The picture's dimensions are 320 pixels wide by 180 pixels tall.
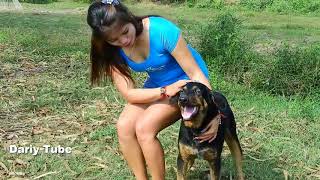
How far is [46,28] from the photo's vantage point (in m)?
12.7

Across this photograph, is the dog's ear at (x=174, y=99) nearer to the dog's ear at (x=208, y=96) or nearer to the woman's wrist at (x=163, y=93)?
the woman's wrist at (x=163, y=93)

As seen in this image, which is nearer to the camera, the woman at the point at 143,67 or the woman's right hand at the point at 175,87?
the woman at the point at 143,67

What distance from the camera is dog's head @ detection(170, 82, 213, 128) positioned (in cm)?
313

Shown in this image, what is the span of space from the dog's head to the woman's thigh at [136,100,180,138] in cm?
13

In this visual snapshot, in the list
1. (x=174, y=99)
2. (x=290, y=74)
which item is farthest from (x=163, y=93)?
(x=290, y=74)

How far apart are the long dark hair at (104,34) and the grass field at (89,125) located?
910 mm

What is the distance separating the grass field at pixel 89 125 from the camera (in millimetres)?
4203

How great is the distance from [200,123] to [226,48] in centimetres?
421

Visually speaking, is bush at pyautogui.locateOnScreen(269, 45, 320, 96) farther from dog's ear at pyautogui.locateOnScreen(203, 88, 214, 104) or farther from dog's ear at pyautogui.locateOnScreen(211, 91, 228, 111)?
dog's ear at pyautogui.locateOnScreen(203, 88, 214, 104)

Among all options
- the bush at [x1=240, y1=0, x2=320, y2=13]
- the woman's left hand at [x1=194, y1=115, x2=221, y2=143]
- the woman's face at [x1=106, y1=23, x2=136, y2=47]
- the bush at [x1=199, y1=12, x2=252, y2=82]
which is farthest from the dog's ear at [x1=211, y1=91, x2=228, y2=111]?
the bush at [x1=240, y1=0, x2=320, y2=13]

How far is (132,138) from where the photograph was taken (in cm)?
351

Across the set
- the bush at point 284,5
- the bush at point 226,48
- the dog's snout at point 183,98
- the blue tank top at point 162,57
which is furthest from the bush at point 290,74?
the bush at point 284,5

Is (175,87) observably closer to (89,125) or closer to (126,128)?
(126,128)

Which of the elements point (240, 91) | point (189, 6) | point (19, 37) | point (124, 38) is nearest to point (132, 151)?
point (124, 38)
